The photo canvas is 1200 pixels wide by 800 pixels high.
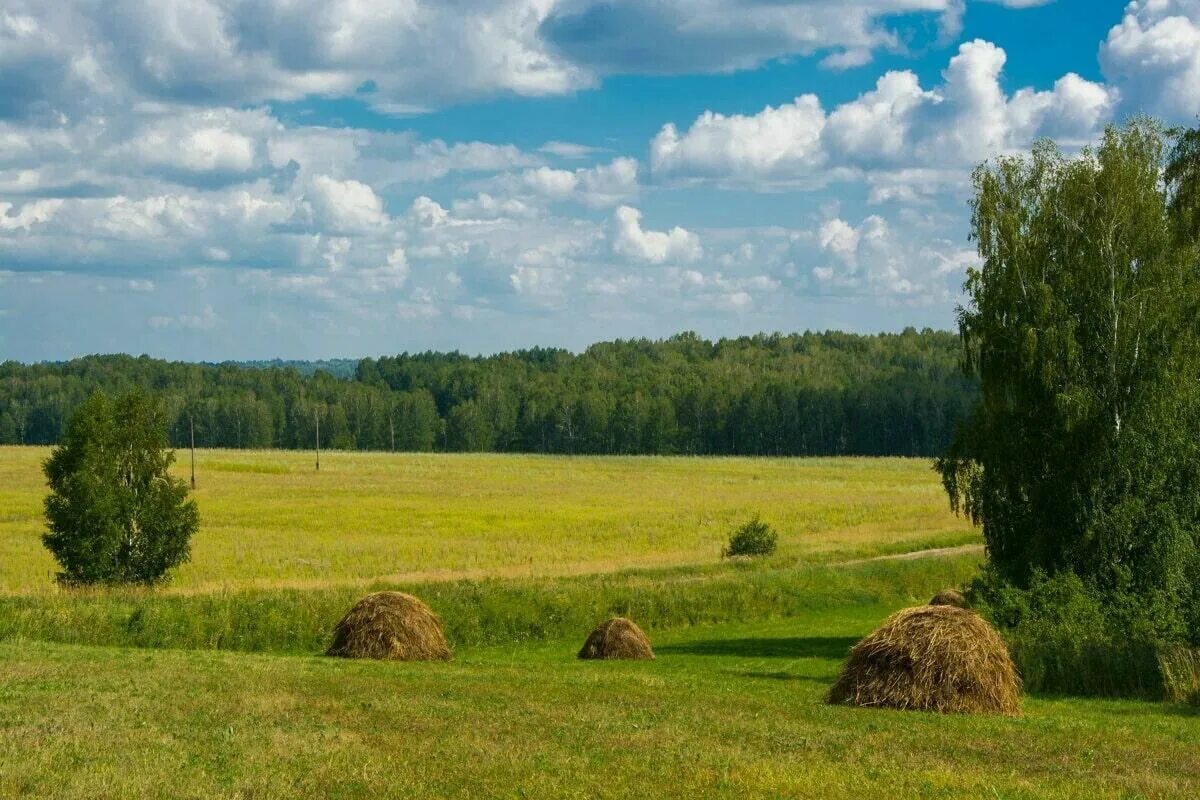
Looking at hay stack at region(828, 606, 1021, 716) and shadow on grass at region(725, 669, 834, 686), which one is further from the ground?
hay stack at region(828, 606, 1021, 716)

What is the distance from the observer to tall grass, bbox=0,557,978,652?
108 ft

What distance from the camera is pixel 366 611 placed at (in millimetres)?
28250

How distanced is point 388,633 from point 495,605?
11.0 m

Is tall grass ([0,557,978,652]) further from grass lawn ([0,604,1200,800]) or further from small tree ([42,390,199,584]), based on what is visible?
grass lawn ([0,604,1200,800])

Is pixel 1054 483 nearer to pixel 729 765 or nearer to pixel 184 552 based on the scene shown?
pixel 729 765

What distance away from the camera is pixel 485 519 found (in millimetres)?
79688

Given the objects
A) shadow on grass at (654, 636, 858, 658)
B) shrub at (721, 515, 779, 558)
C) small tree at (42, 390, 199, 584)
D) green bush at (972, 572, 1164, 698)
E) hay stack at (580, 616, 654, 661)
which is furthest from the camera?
shrub at (721, 515, 779, 558)

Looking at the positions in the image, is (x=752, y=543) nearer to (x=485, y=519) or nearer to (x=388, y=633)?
(x=485, y=519)

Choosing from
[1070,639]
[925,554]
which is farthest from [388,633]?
[925,554]

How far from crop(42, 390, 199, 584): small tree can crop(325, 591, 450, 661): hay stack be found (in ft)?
49.9

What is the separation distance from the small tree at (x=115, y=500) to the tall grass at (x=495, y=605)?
3937 millimetres

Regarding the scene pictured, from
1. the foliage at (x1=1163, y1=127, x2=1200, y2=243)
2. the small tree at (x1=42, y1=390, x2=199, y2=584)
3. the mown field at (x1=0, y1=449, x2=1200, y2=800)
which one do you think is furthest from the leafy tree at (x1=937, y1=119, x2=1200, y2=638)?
the small tree at (x1=42, y1=390, x2=199, y2=584)

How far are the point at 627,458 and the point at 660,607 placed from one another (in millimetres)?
147684

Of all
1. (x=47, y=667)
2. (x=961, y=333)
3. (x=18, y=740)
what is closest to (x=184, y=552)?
(x=47, y=667)
